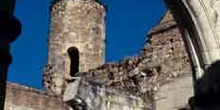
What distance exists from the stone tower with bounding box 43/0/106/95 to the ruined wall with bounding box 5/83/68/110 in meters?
4.86

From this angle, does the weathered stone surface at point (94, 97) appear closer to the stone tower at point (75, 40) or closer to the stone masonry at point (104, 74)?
the stone masonry at point (104, 74)

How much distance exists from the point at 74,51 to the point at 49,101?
5925 millimetres

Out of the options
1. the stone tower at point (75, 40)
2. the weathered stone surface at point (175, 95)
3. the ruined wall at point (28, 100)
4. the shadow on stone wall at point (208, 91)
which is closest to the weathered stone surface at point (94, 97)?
the weathered stone surface at point (175, 95)

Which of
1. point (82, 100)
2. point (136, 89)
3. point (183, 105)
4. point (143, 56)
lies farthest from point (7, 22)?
point (143, 56)

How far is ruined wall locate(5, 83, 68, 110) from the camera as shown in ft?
53.0

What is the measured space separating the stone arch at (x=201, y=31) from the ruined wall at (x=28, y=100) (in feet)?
36.7

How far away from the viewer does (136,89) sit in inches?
483

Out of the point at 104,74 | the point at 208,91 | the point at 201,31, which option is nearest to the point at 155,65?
the point at 104,74

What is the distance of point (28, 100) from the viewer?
53.7 feet

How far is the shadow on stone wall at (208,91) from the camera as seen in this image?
4.74 meters

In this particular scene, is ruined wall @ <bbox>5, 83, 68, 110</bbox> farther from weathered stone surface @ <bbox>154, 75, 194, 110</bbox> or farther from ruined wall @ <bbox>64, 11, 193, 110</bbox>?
weathered stone surface @ <bbox>154, 75, 194, 110</bbox>

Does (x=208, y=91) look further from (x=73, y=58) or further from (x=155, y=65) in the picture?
(x=73, y=58)

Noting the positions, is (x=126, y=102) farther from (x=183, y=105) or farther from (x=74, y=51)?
(x=74, y=51)

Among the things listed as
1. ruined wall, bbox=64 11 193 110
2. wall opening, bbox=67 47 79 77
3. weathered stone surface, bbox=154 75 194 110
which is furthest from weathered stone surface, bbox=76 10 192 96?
wall opening, bbox=67 47 79 77
